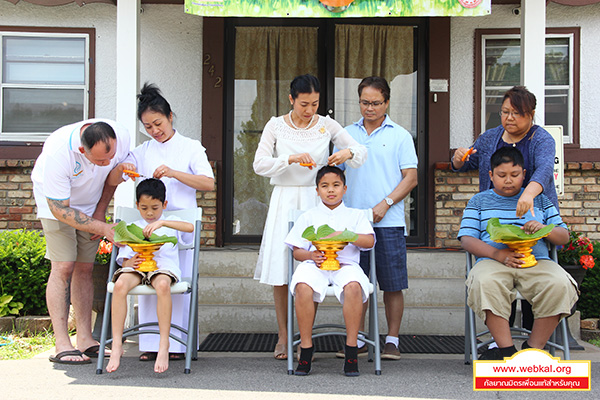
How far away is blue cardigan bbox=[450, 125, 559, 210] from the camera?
146 inches

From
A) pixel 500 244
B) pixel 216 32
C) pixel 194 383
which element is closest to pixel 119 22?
pixel 216 32

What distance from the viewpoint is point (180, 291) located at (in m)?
3.79

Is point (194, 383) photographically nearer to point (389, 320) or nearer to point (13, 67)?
point (389, 320)

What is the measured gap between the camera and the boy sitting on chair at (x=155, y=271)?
362 cm

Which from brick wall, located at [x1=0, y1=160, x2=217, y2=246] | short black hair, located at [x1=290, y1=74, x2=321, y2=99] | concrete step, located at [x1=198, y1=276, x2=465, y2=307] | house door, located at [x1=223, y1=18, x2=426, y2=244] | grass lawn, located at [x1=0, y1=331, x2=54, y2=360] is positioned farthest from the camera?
house door, located at [x1=223, y1=18, x2=426, y2=244]

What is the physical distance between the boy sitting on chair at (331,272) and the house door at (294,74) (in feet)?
9.47

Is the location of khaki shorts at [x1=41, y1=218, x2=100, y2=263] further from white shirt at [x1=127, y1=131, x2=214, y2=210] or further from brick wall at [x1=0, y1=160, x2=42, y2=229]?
brick wall at [x1=0, y1=160, x2=42, y2=229]

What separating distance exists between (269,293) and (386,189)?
1729mm

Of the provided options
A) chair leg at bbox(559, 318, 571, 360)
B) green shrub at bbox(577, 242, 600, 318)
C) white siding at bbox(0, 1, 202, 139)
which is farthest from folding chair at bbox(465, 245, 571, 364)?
white siding at bbox(0, 1, 202, 139)

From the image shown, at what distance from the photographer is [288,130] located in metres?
4.12

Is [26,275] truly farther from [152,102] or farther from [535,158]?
[535,158]

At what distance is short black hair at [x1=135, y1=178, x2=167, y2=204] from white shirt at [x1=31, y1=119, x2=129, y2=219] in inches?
12.6

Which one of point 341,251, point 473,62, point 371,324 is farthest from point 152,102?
point 473,62

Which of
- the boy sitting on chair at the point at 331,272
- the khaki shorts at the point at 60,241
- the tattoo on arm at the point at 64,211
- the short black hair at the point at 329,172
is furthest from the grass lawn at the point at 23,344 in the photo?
the short black hair at the point at 329,172
